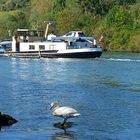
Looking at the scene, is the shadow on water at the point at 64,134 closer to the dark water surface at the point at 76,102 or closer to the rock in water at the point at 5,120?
the dark water surface at the point at 76,102

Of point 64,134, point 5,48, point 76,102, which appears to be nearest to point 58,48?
point 5,48

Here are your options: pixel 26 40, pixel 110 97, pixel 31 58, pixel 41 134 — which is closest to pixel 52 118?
pixel 41 134

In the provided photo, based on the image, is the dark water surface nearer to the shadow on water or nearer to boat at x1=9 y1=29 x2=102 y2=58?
the shadow on water

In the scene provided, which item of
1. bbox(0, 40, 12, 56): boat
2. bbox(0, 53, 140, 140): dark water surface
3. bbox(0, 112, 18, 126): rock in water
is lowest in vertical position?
bbox(0, 40, 12, 56): boat

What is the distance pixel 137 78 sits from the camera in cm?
5106

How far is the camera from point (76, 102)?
111ft

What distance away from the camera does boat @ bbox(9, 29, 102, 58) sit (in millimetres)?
81125

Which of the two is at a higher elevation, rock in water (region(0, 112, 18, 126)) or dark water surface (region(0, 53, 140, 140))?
rock in water (region(0, 112, 18, 126))

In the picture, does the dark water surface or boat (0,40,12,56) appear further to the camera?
boat (0,40,12,56)

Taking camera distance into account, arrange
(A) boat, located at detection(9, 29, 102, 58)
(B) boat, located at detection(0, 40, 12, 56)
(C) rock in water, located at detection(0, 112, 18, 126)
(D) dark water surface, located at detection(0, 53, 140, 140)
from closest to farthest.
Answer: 1. (D) dark water surface, located at detection(0, 53, 140, 140)
2. (C) rock in water, located at detection(0, 112, 18, 126)
3. (A) boat, located at detection(9, 29, 102, 58)
4. (B) boat, located at detection(0, 40, 12, 56)

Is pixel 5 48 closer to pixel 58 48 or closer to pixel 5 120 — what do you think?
pixel 58 48

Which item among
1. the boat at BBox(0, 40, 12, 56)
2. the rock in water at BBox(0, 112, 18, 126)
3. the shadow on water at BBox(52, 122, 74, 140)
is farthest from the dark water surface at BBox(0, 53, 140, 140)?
the boat at BBox(0, 40, 12, 56)

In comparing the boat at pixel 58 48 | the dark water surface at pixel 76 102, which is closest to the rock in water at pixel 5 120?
the dark water surface at pixel 76 102

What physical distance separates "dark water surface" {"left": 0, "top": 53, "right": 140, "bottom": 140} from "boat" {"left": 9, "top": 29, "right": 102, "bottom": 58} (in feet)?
74.7
